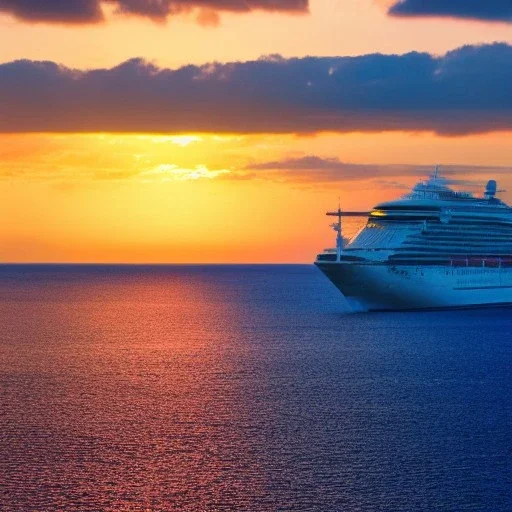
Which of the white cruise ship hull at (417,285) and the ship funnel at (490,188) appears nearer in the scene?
the white cruise ship hull at (417,285)

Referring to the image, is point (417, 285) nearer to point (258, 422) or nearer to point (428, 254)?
point (428, 254)

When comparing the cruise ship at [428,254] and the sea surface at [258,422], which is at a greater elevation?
the cruise ship at [428,254]

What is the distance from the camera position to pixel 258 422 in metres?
44.2

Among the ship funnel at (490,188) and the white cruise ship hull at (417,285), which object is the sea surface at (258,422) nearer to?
the white cruise ship hull at (417,285)

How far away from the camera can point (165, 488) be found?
33125 millimetres

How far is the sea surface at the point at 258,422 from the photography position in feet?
107

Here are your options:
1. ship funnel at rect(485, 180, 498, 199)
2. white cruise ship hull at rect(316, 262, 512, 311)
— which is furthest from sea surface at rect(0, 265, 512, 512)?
ship funnel at rect(485, 180, 498, 199)

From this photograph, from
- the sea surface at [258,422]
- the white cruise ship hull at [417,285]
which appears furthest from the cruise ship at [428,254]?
the sea surface at [258,422]

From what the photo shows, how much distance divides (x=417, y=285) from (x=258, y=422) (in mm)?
58246

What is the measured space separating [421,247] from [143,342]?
28825 millimetres

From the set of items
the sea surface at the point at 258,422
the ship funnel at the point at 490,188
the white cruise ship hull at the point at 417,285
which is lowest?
the sea surface at the point at 258,422

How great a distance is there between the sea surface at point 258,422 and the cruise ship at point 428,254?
10159mm

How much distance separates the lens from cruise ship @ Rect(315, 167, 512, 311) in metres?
96.9

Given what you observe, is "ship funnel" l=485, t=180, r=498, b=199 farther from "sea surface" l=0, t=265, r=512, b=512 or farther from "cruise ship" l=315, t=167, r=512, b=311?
"sea surface" l=0, t=265, r=512, b=512
